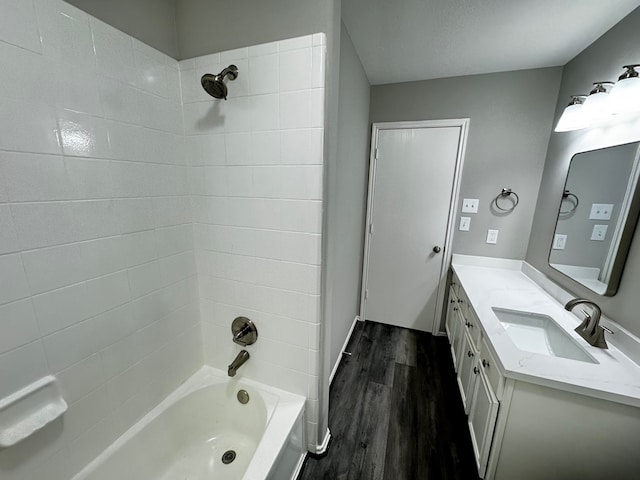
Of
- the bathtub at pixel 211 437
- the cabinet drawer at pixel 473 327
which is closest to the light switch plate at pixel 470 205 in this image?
the cabinet drawer at pixel 473 327

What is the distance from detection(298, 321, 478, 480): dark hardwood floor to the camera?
133cm

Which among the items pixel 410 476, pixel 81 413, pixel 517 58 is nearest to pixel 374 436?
pixel 410 476

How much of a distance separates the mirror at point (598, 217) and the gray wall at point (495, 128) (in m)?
0.40

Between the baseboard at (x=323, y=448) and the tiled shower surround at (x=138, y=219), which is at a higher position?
the tiled shower surround at (x=138, y=219)

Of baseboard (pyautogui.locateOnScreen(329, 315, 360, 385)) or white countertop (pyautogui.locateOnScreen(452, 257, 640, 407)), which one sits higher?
white countertop (pyautogui.locateOnScreen(452, 257, 640, 407))

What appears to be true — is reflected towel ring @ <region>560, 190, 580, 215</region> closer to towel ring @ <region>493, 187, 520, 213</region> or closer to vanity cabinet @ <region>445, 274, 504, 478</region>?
towel ring @ <region>493, 187, 520, 213</region>

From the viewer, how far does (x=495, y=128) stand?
1998 mm

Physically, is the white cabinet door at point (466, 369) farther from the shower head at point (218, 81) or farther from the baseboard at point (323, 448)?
the shower head at point (218, 81)

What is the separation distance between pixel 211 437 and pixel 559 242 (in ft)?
8.26

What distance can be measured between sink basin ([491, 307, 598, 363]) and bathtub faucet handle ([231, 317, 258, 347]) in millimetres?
1435

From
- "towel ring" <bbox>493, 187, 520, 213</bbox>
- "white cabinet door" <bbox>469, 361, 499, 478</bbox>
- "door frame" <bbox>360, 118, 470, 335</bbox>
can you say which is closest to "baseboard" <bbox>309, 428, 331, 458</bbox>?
"white cabinet door" <bbox>469, 361, 499, 478</bbox>

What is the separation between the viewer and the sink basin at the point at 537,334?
4.12 feet

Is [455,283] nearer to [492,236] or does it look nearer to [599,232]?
[492,236]

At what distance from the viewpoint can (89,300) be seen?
0.89 metres
